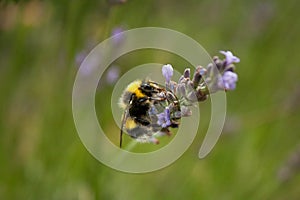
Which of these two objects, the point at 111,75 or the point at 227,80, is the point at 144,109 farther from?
Result: the point at 111,75

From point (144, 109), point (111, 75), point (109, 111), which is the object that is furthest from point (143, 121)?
point (109, 111)

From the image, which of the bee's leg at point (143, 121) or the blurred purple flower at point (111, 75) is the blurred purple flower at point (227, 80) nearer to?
the bee's leg at point (143, 121)

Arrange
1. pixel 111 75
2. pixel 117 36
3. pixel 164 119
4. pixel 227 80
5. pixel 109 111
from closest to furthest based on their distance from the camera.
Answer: pixel 227 80 < pixel 164 119 < pixel 117 36 < pixel 111 75 < pixel 109 111

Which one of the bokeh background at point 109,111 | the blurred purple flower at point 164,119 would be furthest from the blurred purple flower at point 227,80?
the bokeh background at point 109,111

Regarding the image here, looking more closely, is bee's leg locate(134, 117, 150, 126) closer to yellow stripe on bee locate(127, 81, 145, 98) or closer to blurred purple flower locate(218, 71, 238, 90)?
yellow stripe on bee locate(127, 81, 145, 98)

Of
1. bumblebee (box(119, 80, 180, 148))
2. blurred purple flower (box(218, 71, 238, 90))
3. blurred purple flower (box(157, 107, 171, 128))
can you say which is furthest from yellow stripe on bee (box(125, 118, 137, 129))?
blurred purple flower (box(218, 71, 238, 90))
